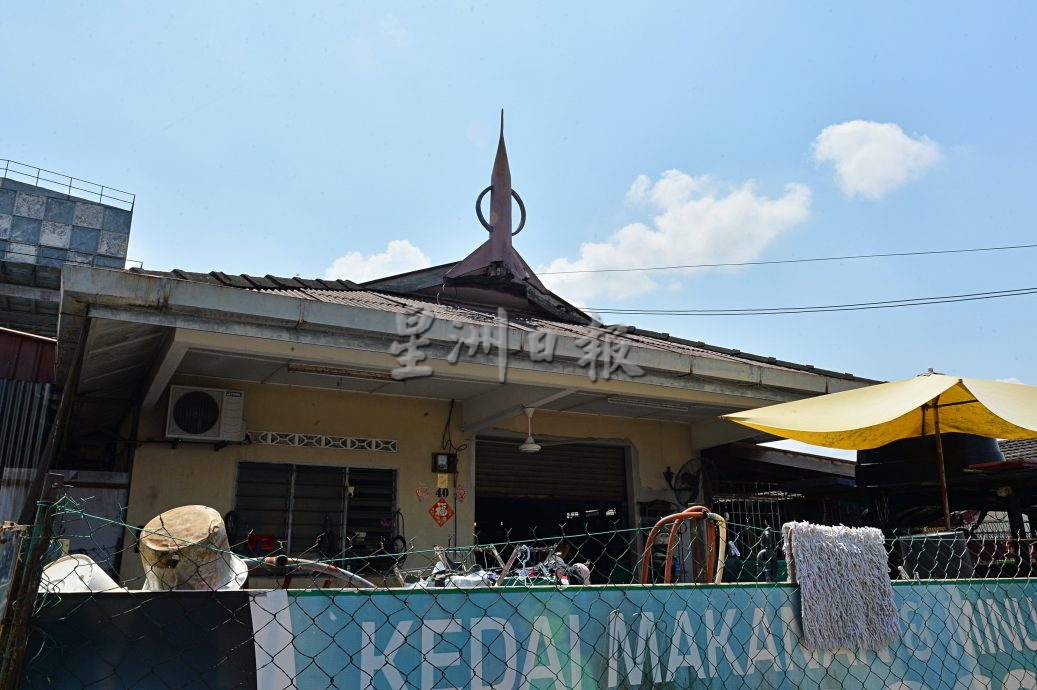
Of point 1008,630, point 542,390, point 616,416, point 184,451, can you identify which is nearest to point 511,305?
point 616,416

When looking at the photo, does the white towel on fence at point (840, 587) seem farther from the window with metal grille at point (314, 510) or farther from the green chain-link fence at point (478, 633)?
the window with metal grille at point (314, 510)

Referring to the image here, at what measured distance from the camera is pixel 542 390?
22.8 feet

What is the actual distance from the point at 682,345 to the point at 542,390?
3.07 meters

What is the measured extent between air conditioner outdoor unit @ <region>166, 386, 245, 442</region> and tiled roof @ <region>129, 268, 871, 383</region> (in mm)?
996

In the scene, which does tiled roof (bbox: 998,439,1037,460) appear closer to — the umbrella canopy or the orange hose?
the umbrella canopy

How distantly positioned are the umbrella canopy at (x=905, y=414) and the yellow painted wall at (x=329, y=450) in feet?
10.6

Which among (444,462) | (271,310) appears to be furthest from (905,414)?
(444,462)

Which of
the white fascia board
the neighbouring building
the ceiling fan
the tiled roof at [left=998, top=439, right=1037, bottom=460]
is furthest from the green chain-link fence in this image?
the tiled roof at [left=998, top=439, right=1037, bottom=460]

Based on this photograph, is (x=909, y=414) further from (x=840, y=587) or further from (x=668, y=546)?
(x=668, y=546)

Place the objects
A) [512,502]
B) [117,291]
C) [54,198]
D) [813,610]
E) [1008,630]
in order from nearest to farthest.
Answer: [813,610]
[1008,630]
[117,291]
[512,502]
[54,198]

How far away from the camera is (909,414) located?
5.57 metres

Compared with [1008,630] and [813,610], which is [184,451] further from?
[1008,630]

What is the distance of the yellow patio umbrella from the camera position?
186 inches

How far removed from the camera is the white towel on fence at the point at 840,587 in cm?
274
